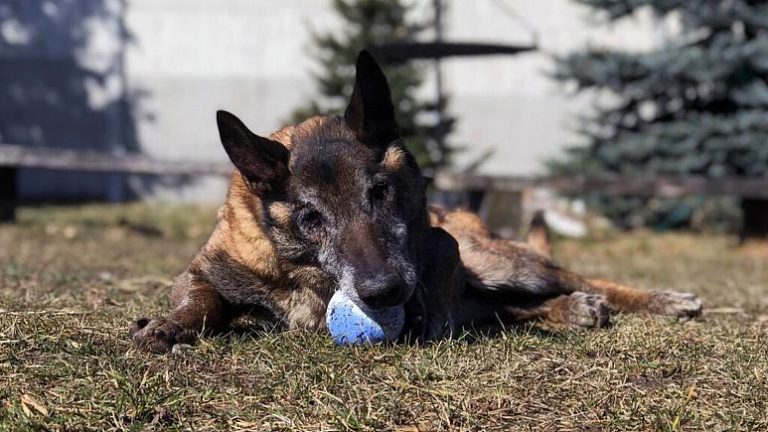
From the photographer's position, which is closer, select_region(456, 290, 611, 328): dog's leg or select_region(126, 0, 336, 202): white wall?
select_region(456, 290, 611, 328): dog's leg

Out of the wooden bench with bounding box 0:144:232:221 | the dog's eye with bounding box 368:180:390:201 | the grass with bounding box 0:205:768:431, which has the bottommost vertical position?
the wooden bench with bounding box 0:144:232:221

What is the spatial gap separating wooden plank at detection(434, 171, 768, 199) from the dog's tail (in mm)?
4875

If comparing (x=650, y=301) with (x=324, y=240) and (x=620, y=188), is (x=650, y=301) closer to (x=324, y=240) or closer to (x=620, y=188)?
(x=324, y=240)

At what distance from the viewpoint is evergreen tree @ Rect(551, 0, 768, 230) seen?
11.7 meters

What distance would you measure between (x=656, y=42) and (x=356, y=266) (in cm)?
1290

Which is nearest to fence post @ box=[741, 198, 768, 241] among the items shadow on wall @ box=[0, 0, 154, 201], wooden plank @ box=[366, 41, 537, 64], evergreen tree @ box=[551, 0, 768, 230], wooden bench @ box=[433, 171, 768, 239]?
wooden bench @ box=[433, 171, 768, 239]

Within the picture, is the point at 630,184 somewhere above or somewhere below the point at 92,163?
below

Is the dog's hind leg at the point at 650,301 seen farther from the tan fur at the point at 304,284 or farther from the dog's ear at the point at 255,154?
the dog's ear at the point at 255,154

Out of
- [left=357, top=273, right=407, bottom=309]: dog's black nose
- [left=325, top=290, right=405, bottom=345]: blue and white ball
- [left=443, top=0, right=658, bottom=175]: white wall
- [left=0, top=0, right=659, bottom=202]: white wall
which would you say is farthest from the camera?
[left=0, top=0, right=659, bottom=202]: white wall

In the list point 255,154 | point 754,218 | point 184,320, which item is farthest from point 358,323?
point 754,218

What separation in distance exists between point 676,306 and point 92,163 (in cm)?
843

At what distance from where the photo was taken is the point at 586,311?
4.46m

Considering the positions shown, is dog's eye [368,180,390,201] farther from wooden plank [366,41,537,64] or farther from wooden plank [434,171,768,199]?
wooden plank [434,171,768,199]

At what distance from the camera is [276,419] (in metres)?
2.95
